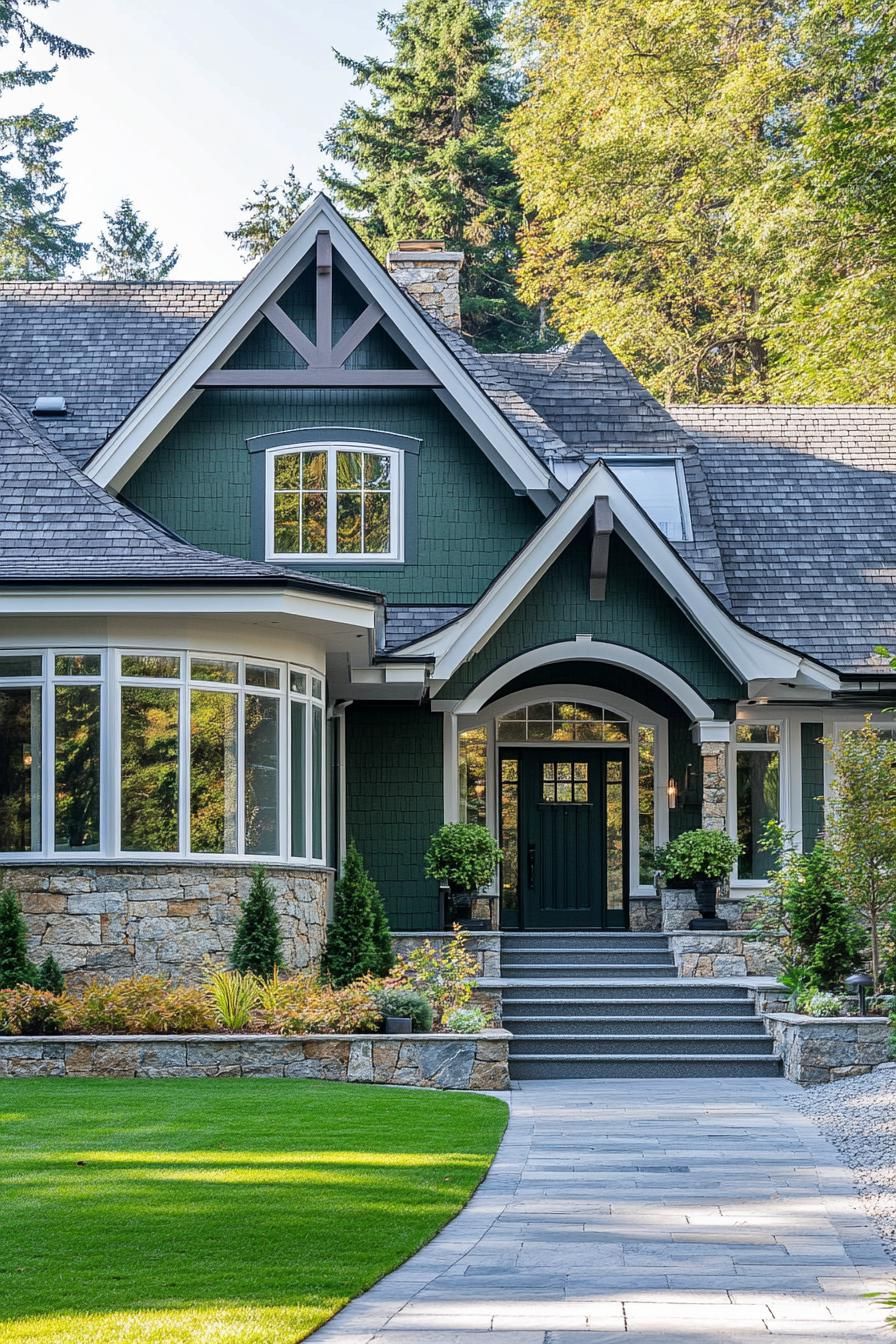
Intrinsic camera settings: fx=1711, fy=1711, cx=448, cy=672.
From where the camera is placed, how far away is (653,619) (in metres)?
17.1

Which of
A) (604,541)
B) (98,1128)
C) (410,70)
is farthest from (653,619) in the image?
(410,70)

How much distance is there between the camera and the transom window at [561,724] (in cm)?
1880

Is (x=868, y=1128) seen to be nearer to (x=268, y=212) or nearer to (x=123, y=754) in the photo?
(x=123, y=754)

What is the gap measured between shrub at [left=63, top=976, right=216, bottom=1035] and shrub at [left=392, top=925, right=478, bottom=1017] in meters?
1.75

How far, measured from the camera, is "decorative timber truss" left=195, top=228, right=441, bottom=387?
17500mm

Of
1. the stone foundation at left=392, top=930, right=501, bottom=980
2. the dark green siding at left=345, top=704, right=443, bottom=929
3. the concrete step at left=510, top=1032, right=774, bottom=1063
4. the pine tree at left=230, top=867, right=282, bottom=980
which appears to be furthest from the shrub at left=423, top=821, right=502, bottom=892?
the pine tree at left=230, top=867, right=282, bottom=980

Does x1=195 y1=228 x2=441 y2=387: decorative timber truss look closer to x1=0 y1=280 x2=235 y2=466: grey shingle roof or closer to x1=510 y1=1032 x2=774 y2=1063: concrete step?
x1=0 y1=280 x2=235 y2=466: grey shingle roof

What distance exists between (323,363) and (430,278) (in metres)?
3.92

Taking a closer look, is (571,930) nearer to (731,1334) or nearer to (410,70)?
(731,1334)

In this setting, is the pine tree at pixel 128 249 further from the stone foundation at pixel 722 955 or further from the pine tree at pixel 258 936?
the pine tree at pixel 258 936

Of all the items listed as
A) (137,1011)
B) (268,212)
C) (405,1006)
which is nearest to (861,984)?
(405,1006)

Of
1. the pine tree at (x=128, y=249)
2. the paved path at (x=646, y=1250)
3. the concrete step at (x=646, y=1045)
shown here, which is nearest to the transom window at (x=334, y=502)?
the concrete step at (x=646, y=1045)

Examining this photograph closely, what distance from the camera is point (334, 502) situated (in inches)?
709

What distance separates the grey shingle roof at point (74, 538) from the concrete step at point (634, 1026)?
3.83m
